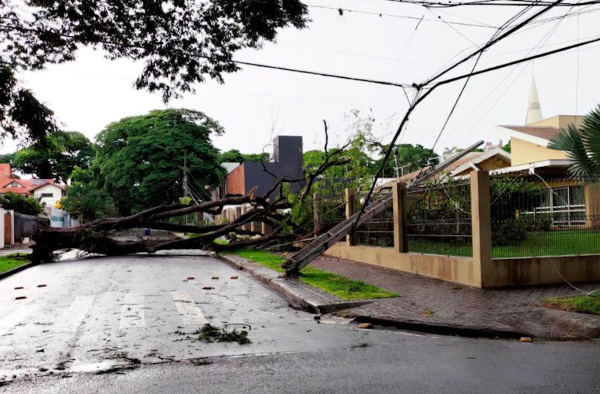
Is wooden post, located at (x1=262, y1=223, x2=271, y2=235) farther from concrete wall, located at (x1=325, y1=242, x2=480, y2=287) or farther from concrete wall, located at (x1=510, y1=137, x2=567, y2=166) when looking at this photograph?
concrete wall, located at (x1=510, y1=137, x2=567, y2=166)

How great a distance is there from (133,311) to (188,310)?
92 centimetres

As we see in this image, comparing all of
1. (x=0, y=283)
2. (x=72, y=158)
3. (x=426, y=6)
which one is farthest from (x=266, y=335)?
(x=72, y=158)

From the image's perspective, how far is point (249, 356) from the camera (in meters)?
5.80

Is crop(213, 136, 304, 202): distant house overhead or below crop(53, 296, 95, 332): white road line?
overhead

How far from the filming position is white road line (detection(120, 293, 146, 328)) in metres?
7.70

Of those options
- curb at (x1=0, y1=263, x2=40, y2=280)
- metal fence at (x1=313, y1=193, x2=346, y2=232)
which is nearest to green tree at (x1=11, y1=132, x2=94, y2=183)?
curb at (x1=0, y1=263, x2=40, y2=280)

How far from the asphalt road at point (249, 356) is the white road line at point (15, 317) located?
0.06ft

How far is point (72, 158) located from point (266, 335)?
266ft

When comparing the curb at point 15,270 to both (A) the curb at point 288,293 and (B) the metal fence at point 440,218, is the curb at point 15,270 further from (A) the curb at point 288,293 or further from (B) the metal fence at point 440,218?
(B) the metal fence at point 440,218

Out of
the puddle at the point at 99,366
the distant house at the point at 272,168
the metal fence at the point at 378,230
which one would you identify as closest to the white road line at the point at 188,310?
the puddle at the point at 99,366

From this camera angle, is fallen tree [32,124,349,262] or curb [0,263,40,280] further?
fallen tree [32,124,349,262]

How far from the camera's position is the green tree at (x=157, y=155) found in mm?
45969

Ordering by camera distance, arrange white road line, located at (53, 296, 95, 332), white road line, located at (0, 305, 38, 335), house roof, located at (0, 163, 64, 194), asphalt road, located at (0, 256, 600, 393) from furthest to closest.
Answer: house roof, located at (0, 163, 64, 194)
white road line, located at (0, 305, 38, 335)
white road line, located at (53, 296, 95, 332)
asphalt road, located at (0, 256, 600, 393)

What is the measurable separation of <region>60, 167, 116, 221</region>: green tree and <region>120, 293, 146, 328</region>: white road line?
1804 inches
